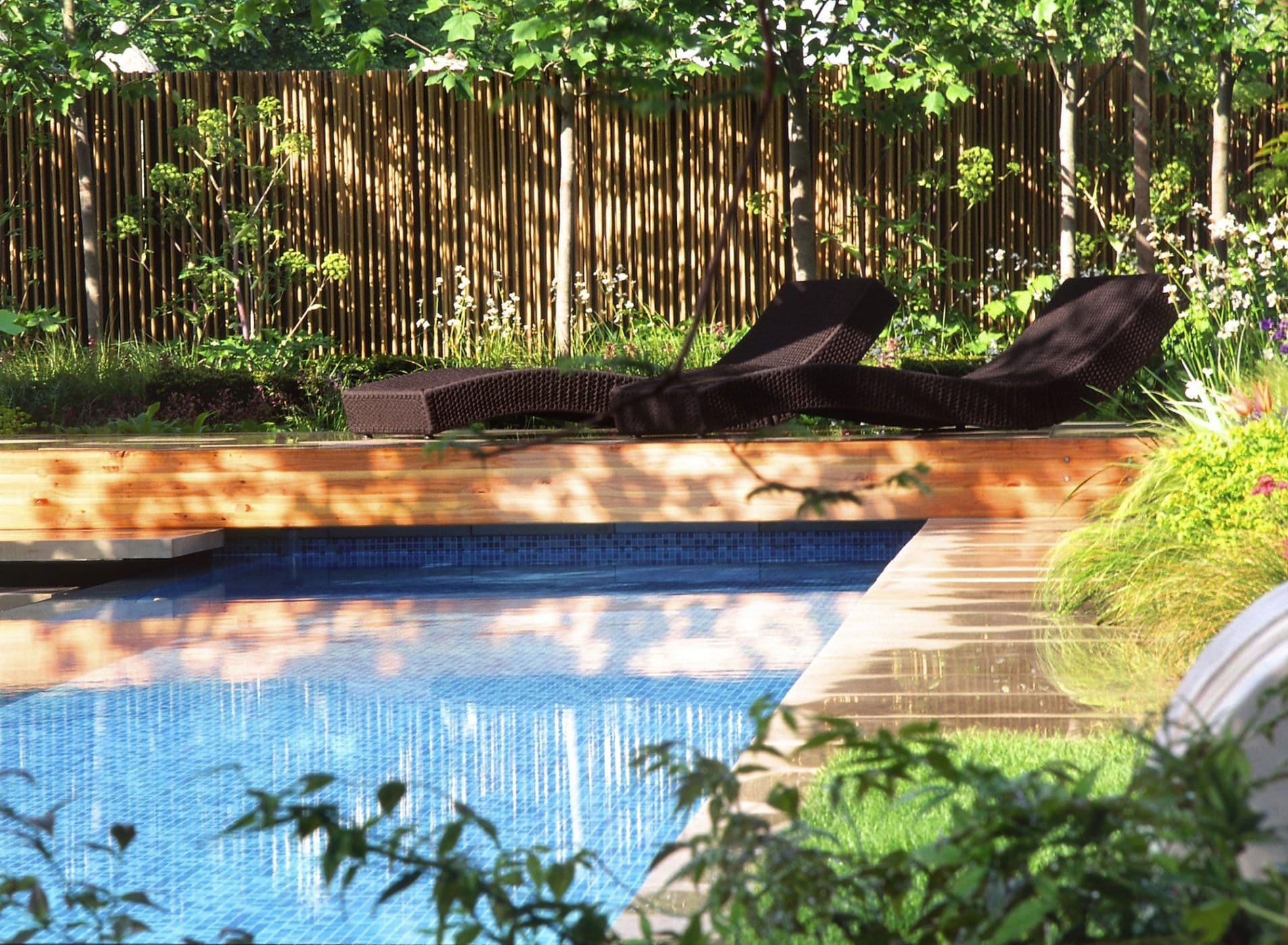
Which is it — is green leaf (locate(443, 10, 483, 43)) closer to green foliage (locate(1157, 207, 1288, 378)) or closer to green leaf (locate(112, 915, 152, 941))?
green foliage (locate(1157, 207, 1288, 378))

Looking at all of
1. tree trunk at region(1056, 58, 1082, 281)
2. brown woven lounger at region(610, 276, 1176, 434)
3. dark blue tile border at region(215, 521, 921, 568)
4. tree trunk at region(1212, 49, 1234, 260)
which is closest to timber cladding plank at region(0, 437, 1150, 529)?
brown woven lounger at region(610, 276, 1176, 434)

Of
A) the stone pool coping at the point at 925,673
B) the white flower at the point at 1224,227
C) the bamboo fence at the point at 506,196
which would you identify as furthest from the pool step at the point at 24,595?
the bamboo fence at the point at 506,196

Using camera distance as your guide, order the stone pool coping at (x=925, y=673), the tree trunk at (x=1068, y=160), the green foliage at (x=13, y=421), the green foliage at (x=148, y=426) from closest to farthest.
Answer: the stone pool coping at (x=925, y=673) < the green foliage at (x=148, y=426) < the green foliage at (x=13, y=421) < the tree trunk at (x=1068, y=160)

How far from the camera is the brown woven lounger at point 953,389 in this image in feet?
20.7

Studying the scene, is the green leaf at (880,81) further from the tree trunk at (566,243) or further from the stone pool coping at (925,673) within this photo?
the stone pool coping at (925,673)

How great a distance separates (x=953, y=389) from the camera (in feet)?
21.2

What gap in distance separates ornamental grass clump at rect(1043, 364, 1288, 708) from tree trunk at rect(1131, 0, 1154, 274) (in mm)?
3884

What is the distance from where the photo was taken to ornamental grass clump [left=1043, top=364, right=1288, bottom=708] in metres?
3.46

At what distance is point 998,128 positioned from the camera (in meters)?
12.0

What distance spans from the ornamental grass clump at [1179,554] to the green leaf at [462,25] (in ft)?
18.8

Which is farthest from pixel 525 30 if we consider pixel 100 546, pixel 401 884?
pixel 401 884

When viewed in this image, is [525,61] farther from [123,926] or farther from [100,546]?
[123,926]

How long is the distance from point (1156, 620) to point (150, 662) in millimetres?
3126

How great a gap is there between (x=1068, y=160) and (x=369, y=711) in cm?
793
